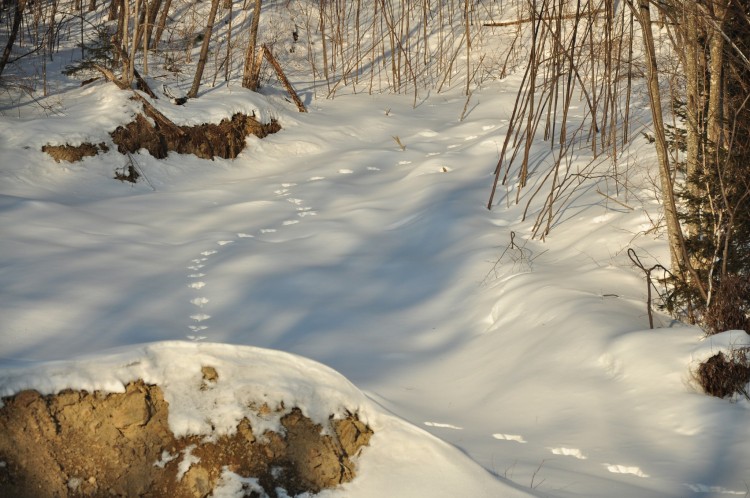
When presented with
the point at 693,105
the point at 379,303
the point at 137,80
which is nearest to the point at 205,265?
the point at 379,303

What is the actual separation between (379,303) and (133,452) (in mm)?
3071

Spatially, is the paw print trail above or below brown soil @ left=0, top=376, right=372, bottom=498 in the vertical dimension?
below

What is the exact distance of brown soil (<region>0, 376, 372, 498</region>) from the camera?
2545mm

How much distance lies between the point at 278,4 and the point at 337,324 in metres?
11.0

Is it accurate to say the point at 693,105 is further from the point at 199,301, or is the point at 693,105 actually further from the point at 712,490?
the point at 199,301

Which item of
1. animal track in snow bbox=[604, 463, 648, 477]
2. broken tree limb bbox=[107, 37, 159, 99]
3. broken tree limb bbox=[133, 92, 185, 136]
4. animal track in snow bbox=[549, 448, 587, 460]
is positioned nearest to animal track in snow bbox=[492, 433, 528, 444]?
animal track in snow bbox=[549, 448, 587, 460]

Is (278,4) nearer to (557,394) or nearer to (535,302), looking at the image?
(535,302)

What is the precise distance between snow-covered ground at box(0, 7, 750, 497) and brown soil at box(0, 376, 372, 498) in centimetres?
6

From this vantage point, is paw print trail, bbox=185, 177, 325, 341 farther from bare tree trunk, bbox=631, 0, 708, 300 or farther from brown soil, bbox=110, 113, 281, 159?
bare tree trunk, bbox=631, 0, 708, 300

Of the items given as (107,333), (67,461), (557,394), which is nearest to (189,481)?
(67,461)

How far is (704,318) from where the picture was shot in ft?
14.1

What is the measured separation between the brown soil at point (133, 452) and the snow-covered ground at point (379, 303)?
0.06m

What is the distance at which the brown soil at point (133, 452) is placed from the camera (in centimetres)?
254

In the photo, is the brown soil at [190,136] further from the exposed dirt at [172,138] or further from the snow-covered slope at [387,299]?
the snow-covered slope at [387,299]
